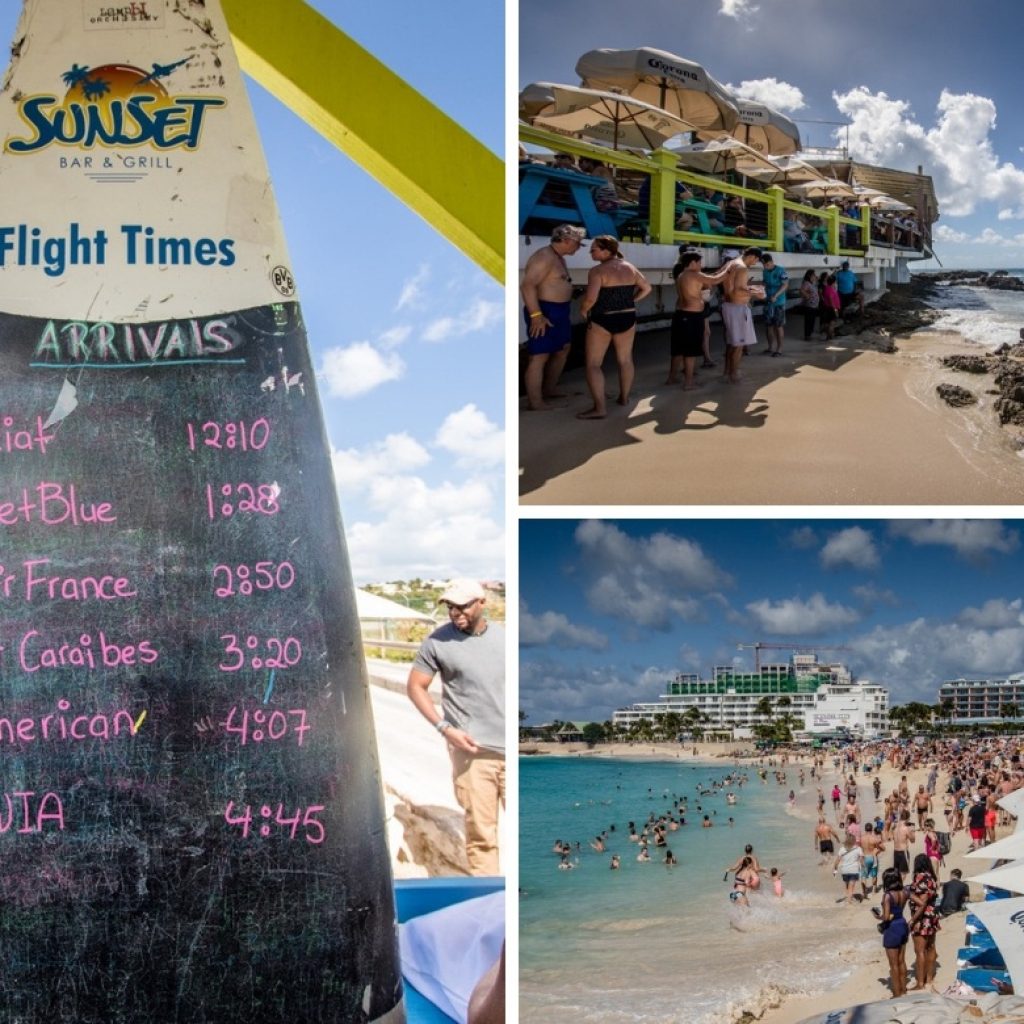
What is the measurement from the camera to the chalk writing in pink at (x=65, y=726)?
1618 millimetres

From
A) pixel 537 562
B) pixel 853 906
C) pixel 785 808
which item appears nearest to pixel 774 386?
pixel 537 562

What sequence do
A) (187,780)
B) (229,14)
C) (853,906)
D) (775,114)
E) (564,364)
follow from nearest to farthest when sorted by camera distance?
(187,780) < (229,14) < (564,364) < (853,906) < (775,114)

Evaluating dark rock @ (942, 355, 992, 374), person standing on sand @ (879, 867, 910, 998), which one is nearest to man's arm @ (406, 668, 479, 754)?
person standing on sand @ (879, 867, 910, 998)

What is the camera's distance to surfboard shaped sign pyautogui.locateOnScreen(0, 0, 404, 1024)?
1.62m

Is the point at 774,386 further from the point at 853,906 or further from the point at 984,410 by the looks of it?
the point at 853,906

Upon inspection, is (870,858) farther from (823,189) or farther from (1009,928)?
(823,189)

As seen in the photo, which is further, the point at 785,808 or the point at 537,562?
the point at 785,808

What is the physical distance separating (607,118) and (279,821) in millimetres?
3373

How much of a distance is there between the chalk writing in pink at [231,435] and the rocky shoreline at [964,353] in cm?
235

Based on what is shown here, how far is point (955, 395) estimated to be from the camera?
3211 mm

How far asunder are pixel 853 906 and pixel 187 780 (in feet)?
7.72

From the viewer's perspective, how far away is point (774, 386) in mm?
3158

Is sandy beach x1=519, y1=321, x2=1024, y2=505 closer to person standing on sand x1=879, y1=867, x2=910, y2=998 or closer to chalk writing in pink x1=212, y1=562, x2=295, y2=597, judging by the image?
chalk writing in pink x1=212, y1=562, x2=295, y2=597

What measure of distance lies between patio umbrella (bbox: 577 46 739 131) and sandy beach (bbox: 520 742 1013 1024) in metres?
2.19
